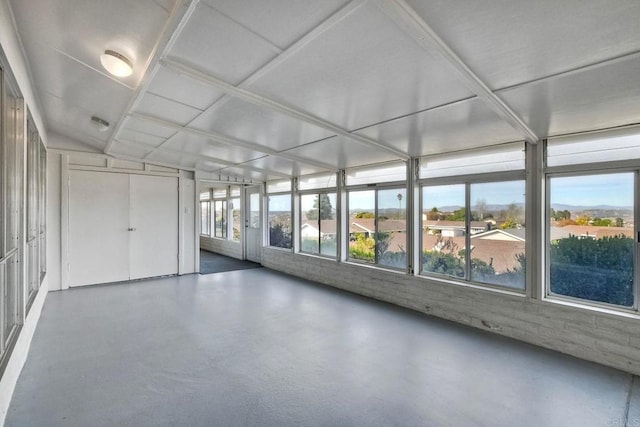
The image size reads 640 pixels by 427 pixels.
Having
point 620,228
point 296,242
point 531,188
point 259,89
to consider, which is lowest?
point 296,242

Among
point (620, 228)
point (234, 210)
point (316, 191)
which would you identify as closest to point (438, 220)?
point (620, 228)

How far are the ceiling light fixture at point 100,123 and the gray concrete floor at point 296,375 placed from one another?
2.75 m

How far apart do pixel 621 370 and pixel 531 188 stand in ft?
6.50

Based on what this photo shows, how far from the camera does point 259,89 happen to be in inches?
110

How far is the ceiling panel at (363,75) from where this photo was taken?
6.27ft

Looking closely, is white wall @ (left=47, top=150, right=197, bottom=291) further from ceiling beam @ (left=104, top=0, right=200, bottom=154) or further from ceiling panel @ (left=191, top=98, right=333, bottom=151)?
ceiling beam @ (left=104, top=0, right=200, bottom=154)

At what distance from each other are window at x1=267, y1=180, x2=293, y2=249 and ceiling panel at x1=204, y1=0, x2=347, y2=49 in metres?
5.70

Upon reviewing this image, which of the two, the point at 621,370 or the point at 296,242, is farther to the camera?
the point at 296,242

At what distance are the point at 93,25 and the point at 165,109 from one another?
1.36m

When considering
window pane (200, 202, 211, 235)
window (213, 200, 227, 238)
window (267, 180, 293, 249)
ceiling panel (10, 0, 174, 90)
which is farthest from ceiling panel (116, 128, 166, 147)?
window pane (200, 202, 211, 235)

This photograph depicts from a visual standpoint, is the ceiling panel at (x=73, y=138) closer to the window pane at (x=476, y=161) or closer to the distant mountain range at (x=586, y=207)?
the window pane at (x=476, y=161)

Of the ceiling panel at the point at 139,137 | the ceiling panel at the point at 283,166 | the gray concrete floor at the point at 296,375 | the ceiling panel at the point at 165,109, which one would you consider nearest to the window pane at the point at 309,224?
the ceiling panel at the point at 283,166

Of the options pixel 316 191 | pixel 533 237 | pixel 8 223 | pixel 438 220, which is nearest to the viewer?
pixel 8 223

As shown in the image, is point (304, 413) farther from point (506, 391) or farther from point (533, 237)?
point (533, 237)
